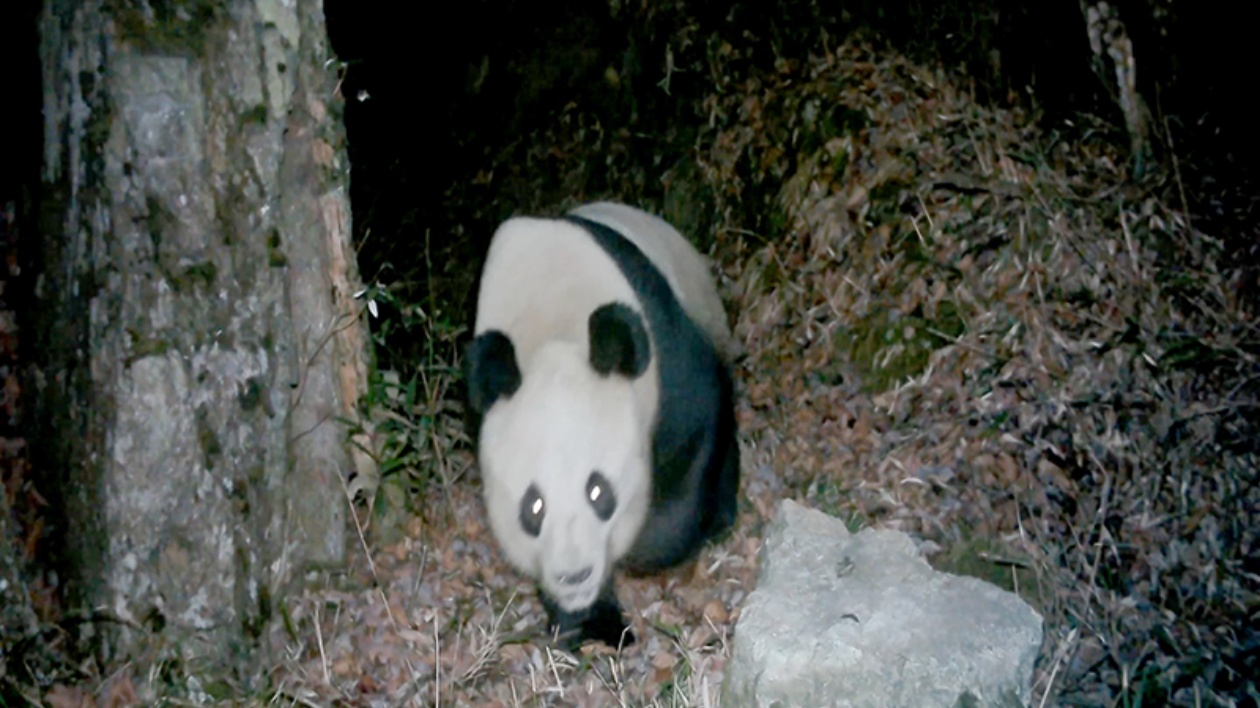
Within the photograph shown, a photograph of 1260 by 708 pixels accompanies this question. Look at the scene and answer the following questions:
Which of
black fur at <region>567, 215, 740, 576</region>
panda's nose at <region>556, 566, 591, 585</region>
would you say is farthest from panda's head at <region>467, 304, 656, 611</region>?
black fur at <region>567, 215, 740, 576</region>

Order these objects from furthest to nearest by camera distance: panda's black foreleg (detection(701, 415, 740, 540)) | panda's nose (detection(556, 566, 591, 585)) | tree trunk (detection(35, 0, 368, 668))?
panda's black foreleg (detection(701, 415, 740, 540)) < panda's nose (detection(556, 566, 591, 585)) < tree trunk (detection(35, 0, 368, 668))

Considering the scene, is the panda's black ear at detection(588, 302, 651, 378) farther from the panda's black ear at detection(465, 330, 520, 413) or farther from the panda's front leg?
the panda's front leg

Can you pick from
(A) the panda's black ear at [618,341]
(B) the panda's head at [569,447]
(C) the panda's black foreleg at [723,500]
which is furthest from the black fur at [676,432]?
(A) the panda's black ear at [618,341]

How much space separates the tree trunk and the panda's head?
35.6 inches

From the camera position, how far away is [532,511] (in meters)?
4.29

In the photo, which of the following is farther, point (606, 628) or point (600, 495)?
point (606, 628)

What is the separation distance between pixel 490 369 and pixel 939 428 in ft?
6.29

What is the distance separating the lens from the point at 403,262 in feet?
23.6

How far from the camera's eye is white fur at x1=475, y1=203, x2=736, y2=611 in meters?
4.18

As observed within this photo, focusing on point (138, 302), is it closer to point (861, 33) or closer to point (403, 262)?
point (403, 262)

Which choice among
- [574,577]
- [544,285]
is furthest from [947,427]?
[544,285]

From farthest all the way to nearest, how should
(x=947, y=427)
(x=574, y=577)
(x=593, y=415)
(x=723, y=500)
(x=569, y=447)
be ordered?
1. (x=723, y=500)
2. (x=947, y=427)
3. (x=593, y=415)
4. (x=569, y=447)
5. (x=574, y=577)

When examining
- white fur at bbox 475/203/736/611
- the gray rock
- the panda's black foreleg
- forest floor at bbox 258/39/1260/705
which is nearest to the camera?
the gray rock

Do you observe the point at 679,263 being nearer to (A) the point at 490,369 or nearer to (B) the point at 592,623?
(A) the point at 490,369
